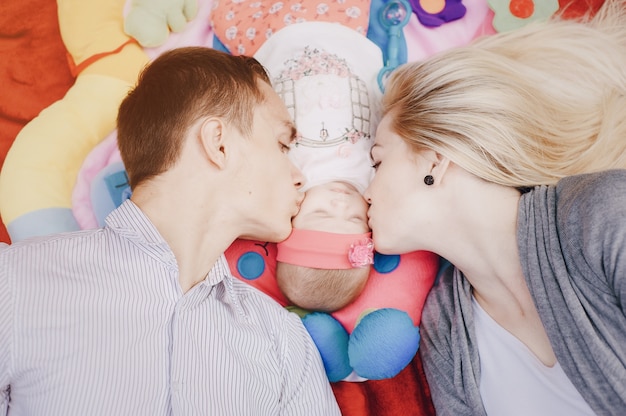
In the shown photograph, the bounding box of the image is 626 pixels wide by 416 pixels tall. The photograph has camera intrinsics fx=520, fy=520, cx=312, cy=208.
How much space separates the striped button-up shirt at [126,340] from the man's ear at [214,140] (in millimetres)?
228

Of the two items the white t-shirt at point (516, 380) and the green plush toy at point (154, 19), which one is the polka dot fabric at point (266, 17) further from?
the white t-shirt at point (516, 380)

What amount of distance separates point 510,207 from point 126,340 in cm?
100

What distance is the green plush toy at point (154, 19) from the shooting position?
188cm

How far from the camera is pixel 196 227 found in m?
1.34

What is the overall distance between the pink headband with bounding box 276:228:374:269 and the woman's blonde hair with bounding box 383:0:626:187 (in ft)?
1.03

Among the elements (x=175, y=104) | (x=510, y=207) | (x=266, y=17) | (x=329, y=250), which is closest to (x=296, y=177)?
(x=329, y=250)

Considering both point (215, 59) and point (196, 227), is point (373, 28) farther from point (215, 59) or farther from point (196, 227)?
point (196, 227)

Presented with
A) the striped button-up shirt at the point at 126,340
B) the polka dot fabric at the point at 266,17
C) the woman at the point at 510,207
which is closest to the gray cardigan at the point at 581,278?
the woman at the point at 510,207

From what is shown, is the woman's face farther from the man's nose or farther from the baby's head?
the man's nose

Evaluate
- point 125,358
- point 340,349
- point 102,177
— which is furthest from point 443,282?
point 102,177

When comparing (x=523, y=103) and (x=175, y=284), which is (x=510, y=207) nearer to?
(x=523, y=103)

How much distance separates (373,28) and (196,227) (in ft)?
3.54

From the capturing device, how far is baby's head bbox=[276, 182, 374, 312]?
56.6 inches

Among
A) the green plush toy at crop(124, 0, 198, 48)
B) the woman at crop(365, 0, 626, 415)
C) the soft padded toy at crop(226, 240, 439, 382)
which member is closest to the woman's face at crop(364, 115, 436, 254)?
the woman at crop(365, 0, 626, 415)
